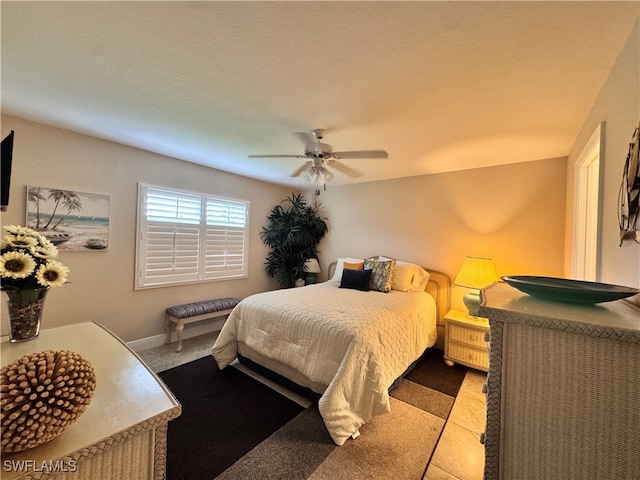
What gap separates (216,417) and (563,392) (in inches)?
86.4

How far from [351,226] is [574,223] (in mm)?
2773

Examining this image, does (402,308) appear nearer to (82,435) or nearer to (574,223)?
(574,223)

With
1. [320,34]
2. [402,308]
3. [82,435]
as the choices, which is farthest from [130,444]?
[402,308]

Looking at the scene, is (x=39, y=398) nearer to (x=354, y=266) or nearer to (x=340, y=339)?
(x=340, y=339)

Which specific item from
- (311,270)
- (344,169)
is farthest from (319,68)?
(311,270)

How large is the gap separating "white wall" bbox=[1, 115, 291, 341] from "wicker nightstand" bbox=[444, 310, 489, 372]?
3.31 meters

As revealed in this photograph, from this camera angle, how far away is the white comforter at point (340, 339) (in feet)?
6.04

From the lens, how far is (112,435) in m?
0.65

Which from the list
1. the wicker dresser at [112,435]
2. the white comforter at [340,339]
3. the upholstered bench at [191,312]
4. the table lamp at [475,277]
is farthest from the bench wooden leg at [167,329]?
the table lamp at [475,277]

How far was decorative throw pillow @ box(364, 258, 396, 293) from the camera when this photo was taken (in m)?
3.23

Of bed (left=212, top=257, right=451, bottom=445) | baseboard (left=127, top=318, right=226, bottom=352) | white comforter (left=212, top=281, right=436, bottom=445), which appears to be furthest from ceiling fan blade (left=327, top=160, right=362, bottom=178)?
baseboard (left=127, top=318, right=226, bottom=352)

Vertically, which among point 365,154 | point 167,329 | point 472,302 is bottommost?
point 167,329

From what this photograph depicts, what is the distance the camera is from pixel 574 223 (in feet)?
7.57

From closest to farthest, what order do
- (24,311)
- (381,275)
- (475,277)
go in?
(24,311), (475,277), (381,275)
